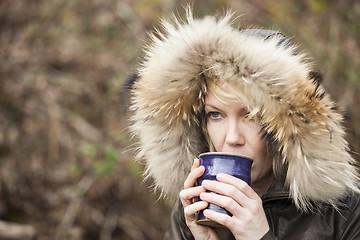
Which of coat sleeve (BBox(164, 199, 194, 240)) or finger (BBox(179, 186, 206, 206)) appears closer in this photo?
finger (BBox(179, 186, 206, 206))

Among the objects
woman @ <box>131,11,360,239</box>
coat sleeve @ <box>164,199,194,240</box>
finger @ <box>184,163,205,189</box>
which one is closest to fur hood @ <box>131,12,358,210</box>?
woman @ <box>131,11,360,239</box>

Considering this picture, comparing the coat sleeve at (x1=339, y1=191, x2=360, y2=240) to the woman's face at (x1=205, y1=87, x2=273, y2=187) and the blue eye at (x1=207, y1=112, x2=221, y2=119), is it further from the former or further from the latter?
the blue eye at (x1=207, y1=112, x2=221, y2=119)

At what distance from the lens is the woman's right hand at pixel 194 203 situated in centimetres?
177

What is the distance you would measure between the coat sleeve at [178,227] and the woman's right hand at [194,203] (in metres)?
0.30

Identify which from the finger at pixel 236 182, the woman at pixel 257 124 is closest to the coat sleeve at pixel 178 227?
the woman at pixel 257 124

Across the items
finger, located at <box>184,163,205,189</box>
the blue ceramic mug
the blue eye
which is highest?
the blue eye

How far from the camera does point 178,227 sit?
229 centimetres

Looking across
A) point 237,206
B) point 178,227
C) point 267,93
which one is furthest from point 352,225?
point 178,227

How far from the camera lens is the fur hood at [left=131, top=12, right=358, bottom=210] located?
1.80 metres

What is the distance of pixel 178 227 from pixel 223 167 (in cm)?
69

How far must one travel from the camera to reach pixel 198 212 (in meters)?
1.79

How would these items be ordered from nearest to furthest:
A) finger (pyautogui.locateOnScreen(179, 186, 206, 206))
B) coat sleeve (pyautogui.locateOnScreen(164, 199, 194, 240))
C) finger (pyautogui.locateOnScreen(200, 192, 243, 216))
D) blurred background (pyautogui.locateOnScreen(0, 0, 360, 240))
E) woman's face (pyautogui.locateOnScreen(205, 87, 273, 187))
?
finger (pyautogui.locateOnScreen(200, 192, 243, 216))
finger (pyautogui.locateOnScreen(179, 186, 206, 206))
woman's face (pyautogui.locateOnScreen(205, 87, 273, 187))
coat sleeve (pyautogui.locateOnScreen(164, 199, 194, 240))
blurred background (pyautogui.locateOnScreen(0, 0, 360, 240))

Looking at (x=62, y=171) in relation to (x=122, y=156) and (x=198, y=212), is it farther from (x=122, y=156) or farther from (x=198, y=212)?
(x=198, y=212)

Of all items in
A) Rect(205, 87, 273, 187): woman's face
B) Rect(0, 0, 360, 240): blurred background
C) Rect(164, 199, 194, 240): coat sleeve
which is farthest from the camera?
Rect(0, 0, 360, 240): blurred background
